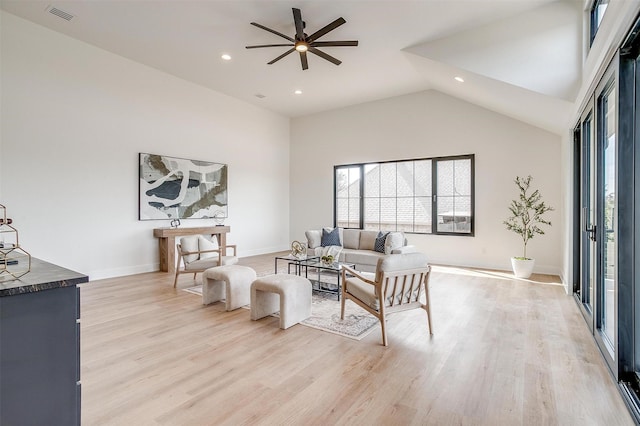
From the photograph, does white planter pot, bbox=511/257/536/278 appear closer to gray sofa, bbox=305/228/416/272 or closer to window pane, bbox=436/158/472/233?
window pane, bbox=436/158/472/233

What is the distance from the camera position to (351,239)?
20.8 ft

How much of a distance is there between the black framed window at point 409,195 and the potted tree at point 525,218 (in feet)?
2.62

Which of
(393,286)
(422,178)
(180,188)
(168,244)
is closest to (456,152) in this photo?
(422,178)

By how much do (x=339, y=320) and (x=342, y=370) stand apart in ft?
3.39

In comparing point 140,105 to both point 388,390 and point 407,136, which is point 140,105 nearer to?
point 407,136

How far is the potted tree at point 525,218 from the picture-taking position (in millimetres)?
5540

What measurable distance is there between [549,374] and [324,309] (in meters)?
2.23

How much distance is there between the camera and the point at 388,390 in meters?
2.18

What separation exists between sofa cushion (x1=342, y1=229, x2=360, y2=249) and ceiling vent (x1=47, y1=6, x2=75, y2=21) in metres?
5.42

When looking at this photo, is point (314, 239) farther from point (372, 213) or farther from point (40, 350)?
point (40, 350)

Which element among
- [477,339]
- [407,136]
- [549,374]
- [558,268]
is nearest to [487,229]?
[558,268]

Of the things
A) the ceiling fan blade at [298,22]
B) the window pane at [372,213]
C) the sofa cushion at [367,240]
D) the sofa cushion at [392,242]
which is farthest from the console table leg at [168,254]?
the window pane at [372,213]

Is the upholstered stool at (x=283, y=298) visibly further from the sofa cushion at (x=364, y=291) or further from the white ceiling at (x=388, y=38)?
the white ceiling at (x=388, y=38)

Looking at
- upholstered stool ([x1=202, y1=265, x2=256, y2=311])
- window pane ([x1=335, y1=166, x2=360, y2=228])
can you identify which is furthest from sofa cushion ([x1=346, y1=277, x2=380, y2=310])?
window pane ([x1=335, y1=166, x2=360, y2=228])
